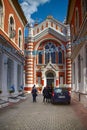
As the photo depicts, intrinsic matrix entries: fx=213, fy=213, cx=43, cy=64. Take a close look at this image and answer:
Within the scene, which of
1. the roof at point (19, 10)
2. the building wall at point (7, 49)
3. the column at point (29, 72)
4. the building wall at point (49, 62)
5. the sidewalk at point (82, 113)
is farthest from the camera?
the building wall at point (49, 62)

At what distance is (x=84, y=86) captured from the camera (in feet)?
49.9

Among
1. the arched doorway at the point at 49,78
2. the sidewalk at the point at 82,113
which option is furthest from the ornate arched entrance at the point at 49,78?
the sidewalk at the point at 82,113

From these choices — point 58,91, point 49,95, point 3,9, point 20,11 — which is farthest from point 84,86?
point 20,11

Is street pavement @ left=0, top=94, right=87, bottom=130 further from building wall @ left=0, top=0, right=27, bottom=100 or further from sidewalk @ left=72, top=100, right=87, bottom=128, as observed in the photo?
building wall @ left=0, top=0, right=27, bottom=100

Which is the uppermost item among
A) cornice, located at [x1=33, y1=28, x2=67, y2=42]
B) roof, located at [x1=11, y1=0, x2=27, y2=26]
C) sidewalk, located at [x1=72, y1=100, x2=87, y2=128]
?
cornice, located at [x1=33, y1=28, x2=67, y2=42]

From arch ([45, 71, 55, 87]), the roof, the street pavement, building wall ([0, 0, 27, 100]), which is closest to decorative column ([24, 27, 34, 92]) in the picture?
arch ([45, 71, 55, 87])

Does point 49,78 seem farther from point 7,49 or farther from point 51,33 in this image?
point 7,49

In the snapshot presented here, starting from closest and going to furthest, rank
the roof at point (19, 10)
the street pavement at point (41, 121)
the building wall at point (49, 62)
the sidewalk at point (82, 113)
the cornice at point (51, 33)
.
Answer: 1. the street pavement at point (41, 121)
2. the sidewalk at point (82, 113)
3. the roof at point (19, 10)
4. the building wall at point (49, 62)
5. the cornice at point (51, 33)

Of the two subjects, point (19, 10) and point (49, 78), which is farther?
point (49, 78)

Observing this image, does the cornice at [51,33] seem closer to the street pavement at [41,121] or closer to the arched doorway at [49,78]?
the arched doorway at [49,78]

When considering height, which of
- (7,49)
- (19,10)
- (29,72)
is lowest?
(29,72)

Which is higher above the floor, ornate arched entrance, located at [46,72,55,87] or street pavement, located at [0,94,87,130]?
ornate arched entrance, located at [46,72,55,87]

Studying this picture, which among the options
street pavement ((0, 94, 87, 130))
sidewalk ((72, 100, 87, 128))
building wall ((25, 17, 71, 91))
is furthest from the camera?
building wall ((25, 17, 71, 91))

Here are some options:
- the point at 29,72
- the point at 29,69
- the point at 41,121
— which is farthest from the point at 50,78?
the point at 41,121
